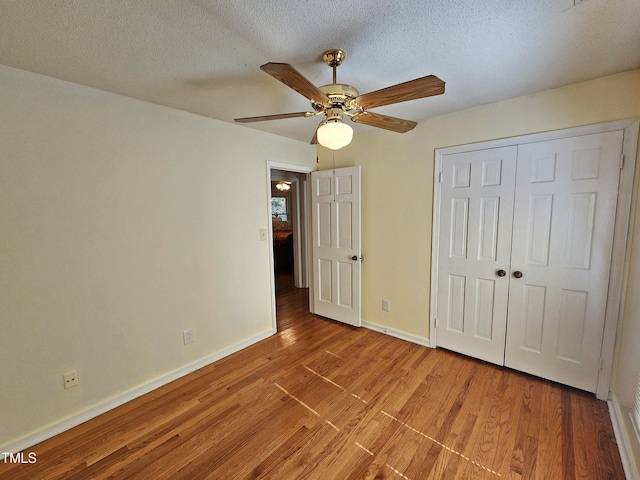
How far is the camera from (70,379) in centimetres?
181

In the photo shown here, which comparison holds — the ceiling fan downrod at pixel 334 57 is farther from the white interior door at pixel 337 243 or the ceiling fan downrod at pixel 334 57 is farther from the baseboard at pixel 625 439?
the baseboard at pixel 625 439

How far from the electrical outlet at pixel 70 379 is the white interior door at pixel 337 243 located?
2436mm

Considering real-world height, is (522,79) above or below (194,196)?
above

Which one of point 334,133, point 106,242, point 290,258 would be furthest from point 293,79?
point 290,258

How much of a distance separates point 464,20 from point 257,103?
1.46 meters

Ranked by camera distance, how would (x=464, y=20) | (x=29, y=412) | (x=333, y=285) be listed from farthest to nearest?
(x=333, y=285), (x=29, y=412), (x=464, y=20)

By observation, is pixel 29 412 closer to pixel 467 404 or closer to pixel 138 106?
pixel 138 106

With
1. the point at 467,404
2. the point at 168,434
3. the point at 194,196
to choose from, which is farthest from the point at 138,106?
the point at 467,404

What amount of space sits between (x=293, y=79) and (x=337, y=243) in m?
2.26

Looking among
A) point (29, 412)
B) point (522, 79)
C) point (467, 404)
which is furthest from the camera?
point (467, 404)

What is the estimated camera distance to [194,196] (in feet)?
7.82

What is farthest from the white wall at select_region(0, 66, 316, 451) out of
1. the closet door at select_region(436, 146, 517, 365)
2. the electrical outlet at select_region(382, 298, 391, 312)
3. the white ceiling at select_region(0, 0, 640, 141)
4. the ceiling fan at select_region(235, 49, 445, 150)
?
the closet door at select_region(436, 146, 517, 365)

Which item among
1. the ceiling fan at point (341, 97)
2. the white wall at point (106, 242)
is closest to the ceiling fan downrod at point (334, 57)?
the ceiling fan at point (341, 97)

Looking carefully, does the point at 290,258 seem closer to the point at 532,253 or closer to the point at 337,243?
the point at 337,243
